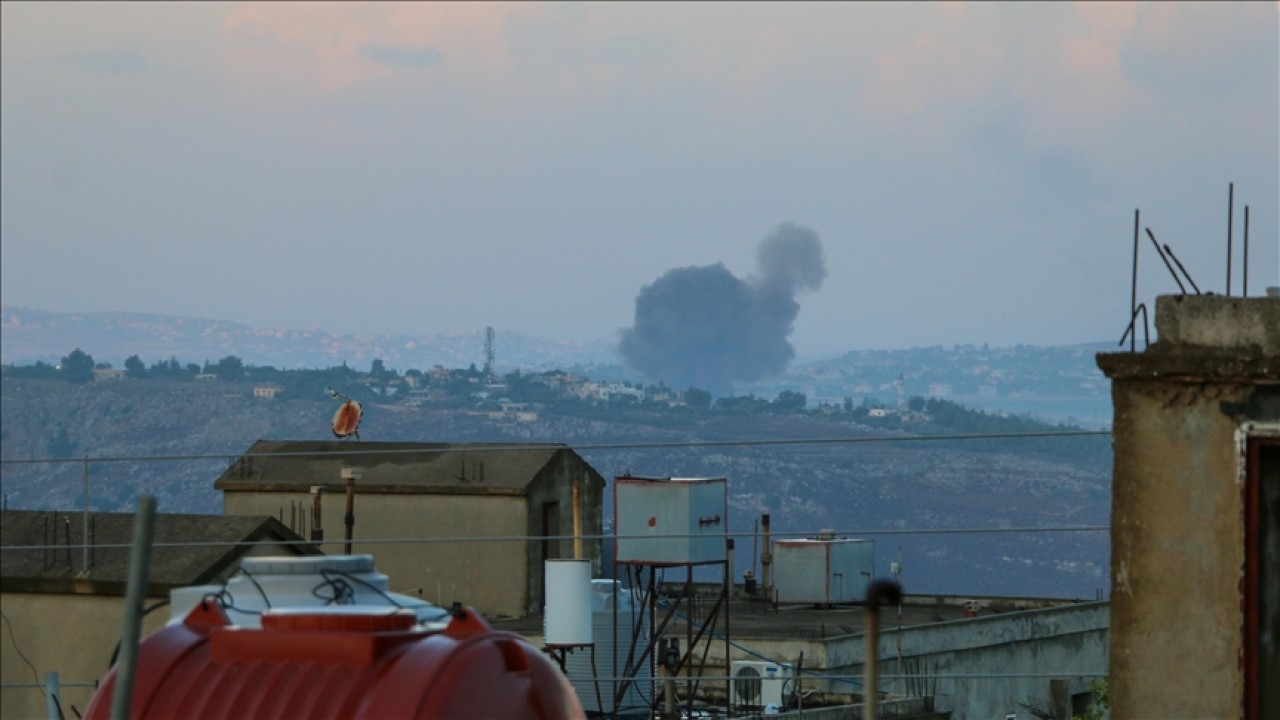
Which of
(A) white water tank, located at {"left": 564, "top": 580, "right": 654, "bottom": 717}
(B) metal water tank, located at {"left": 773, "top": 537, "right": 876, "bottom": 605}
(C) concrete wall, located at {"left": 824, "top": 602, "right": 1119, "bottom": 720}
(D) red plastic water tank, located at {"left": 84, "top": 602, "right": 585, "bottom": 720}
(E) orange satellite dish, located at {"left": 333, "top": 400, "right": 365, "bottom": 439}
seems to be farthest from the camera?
(B) metal water tank, located at {"left": 773, "top": 537, "right": 876, "bottom": 605}

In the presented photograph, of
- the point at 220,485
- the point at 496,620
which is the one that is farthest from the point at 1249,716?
the point at 220,485

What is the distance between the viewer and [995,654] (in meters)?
48.5

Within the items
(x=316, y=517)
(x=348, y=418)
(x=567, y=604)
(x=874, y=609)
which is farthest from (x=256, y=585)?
(x=348, y=418)

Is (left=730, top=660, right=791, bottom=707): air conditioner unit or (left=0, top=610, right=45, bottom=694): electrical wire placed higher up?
(left=0, top=610, right=45, bottom=694): electrical wire

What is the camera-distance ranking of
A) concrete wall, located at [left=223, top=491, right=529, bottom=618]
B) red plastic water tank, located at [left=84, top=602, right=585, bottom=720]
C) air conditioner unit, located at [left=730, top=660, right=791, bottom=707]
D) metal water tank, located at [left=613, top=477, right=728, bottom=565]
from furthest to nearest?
concrete wall, located at [left=223, top=491, right=529, bottom=618], metal water tank, located at [left=613, top=477, right=728, bottom=565], air conditioner unit, located at [left=730, top=660, right=791, bottom=707], red plastic water tank, located at [left=84, top=602, right=585, bottom=720]

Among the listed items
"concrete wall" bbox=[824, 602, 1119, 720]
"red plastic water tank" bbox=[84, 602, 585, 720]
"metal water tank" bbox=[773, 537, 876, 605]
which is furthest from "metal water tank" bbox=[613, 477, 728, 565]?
"red plastic water tank" bbox=[84, 602, 585, 720]

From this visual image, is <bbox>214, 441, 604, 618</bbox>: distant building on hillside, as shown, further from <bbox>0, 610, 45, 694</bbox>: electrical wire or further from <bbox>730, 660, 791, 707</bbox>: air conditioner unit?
<bbox>0, 610, 45, 694</bbox>: electrical wire

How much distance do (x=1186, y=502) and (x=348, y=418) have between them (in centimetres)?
3979

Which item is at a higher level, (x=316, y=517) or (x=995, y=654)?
(x=316, y=517)

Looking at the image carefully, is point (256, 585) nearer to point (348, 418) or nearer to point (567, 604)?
point (567, 604)

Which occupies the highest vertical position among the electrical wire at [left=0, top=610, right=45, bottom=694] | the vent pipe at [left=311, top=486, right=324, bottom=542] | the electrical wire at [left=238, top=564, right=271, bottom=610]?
the electrical wire at [left=238, top=564, right=271, bottom=610]

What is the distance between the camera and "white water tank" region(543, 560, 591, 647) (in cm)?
3091

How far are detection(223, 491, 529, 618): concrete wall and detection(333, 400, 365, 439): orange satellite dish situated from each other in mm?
2812

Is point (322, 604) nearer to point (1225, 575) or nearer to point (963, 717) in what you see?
point (1225, 575)
